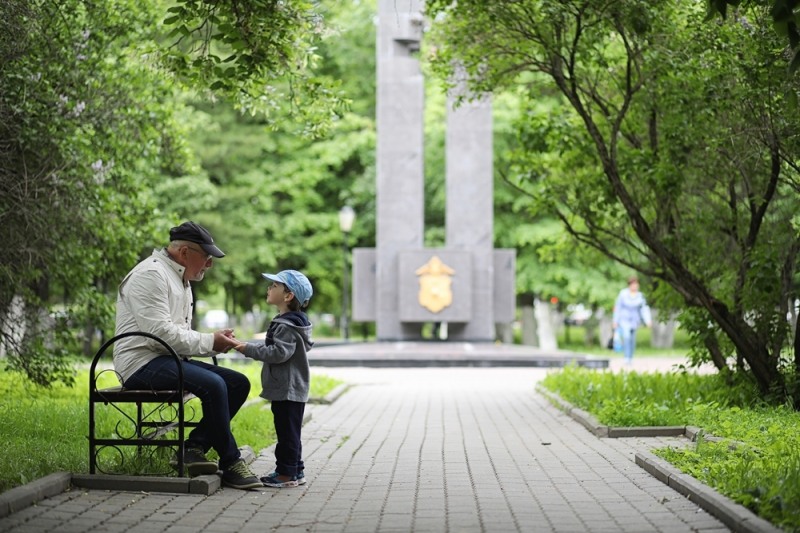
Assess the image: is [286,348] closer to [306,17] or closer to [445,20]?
[306,17]

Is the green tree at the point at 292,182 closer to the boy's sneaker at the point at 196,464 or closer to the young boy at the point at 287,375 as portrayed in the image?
the young boy at the point at 287,375

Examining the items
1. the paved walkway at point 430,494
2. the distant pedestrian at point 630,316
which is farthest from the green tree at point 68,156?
the distant pedestrian at point 630,316

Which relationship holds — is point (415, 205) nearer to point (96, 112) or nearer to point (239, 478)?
point (96, 112)

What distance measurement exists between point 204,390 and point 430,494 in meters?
1.68

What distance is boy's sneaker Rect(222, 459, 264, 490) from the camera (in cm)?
852

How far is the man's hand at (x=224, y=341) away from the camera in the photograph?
8328 millimetres

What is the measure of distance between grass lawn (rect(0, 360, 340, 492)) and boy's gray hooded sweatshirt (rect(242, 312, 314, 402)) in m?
1.43

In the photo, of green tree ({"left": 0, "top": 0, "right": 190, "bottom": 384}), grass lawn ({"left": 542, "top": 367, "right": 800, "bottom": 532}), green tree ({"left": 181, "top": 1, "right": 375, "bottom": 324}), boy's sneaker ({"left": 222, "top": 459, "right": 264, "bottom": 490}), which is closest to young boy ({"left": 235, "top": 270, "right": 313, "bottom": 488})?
boy's sneaker ({"left": 222, "top": 459, "right": 264, "bottom": 490})

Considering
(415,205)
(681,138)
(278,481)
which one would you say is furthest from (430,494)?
(415,205)

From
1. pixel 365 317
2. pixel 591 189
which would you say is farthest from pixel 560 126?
pixel 365 317

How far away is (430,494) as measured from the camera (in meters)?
8.38

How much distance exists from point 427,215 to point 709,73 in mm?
30795

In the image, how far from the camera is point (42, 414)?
11938mm

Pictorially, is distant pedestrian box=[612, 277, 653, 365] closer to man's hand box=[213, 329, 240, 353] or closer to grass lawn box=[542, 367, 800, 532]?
grass lawn box=[542, 367, 800, 532]
